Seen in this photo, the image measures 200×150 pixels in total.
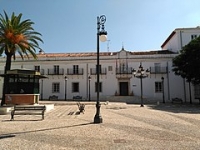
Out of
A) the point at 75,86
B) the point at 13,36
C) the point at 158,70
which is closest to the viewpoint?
the point at 13,36

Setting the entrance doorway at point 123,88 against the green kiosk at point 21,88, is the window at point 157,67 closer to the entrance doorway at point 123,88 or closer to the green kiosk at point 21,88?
the entrance doorway at point 123,88

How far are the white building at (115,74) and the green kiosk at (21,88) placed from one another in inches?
501

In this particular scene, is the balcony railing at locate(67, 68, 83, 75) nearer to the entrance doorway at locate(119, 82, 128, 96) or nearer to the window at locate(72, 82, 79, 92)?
the window at locate(72, 82, 79, 92)

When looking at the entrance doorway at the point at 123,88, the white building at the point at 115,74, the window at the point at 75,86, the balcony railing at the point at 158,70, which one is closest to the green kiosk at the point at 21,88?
the white building at the point at 115,74

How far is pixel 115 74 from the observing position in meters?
31.8

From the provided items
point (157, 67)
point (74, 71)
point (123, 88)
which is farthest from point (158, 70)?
point (74, 71)

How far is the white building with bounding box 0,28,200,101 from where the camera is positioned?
100 ft

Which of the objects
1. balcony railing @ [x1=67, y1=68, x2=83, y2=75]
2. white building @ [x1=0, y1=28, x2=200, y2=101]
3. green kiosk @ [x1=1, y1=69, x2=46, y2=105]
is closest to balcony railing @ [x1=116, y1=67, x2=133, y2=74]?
white building @ [x1=0, y1=28, x2=200, y2=101]

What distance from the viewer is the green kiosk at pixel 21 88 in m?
16.5

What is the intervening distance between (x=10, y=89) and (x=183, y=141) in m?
15.2

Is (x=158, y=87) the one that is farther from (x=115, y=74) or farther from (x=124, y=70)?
(x=115, y=74)

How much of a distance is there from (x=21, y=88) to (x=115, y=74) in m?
17.7

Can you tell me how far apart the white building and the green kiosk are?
12.7 metres

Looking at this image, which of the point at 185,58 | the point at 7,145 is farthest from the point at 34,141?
the point at 185,58
